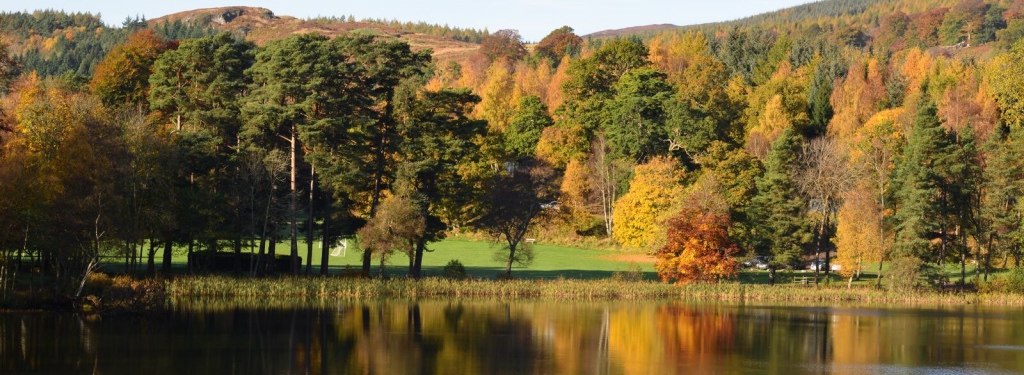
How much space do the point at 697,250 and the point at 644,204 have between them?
13.9 m

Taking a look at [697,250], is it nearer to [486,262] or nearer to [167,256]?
[486,262]

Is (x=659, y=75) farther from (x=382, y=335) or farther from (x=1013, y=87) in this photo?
(x=382, y=335)

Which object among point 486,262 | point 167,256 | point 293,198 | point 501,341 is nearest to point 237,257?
point 167,256

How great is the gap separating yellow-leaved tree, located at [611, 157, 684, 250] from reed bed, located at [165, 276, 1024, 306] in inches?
517

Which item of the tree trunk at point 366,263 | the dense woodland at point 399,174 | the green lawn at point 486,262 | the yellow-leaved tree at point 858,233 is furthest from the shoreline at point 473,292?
the green lawn at point 486,262

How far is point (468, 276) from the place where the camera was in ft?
205

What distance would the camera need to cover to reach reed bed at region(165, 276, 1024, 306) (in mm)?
54250

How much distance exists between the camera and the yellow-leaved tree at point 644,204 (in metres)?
75.6

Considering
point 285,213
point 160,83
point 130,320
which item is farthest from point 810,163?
point 130,320

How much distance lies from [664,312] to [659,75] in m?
43.1

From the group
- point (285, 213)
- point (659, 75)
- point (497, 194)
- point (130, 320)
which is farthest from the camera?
point (659, 75)

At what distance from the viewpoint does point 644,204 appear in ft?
250

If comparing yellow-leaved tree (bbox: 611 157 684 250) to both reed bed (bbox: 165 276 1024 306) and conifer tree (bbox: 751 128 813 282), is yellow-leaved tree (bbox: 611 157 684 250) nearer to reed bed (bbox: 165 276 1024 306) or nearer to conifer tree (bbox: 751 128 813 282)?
conifer tree (bbox: 751 128 813 282)

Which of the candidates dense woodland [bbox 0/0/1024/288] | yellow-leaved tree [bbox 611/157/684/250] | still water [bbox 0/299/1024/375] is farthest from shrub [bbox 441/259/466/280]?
yellow-leaved tree [bbox 611/157/684/250]
